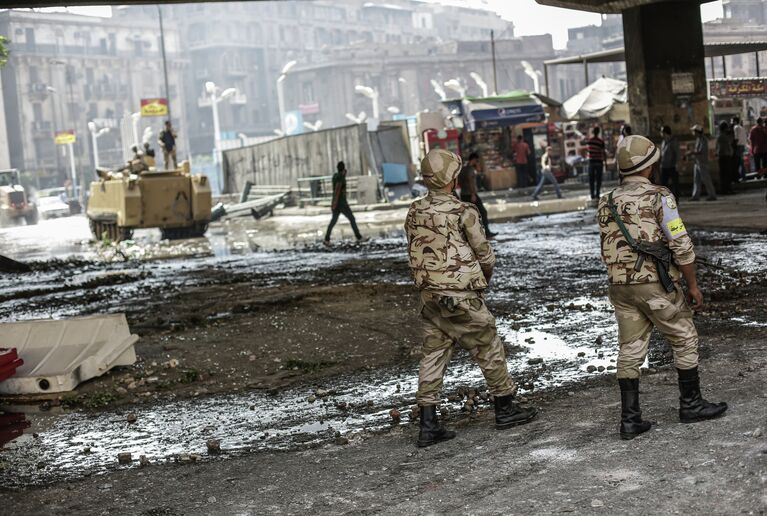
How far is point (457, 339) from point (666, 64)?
806 inches

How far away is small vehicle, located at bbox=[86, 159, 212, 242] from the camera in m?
28.0

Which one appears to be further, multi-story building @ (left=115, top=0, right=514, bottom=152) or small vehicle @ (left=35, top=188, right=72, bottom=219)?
multi-story building @ (left=115, top=0, right=514, bottom=152)

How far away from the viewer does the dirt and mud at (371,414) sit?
5250 mm

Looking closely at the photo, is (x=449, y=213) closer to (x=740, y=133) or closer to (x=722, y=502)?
(x=722, y=502)

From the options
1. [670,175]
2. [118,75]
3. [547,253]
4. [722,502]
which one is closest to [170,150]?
[670,175]

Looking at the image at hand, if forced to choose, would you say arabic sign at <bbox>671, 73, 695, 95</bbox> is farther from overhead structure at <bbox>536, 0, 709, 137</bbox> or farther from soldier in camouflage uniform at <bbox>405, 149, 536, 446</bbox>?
soldier in camouflage uniform at <bbox>405, 149, 536, 446</bbox>

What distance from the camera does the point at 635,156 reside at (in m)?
5.88

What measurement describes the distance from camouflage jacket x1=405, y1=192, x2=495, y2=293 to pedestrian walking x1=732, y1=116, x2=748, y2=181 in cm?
2296

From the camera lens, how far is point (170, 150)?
30.3 metres

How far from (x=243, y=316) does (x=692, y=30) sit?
54.7ft

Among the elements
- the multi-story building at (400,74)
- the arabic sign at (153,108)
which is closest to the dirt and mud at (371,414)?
the arabic sign at (153,108)

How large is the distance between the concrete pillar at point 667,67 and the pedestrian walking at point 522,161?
13.4 metres

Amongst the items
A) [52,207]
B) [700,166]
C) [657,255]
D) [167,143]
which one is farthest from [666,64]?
[52,207]

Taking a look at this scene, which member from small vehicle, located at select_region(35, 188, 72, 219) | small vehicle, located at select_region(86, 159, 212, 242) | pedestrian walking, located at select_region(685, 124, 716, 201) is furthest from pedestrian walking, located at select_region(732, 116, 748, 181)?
small vehicle, located at select_region(35, 188, 72, 219)
